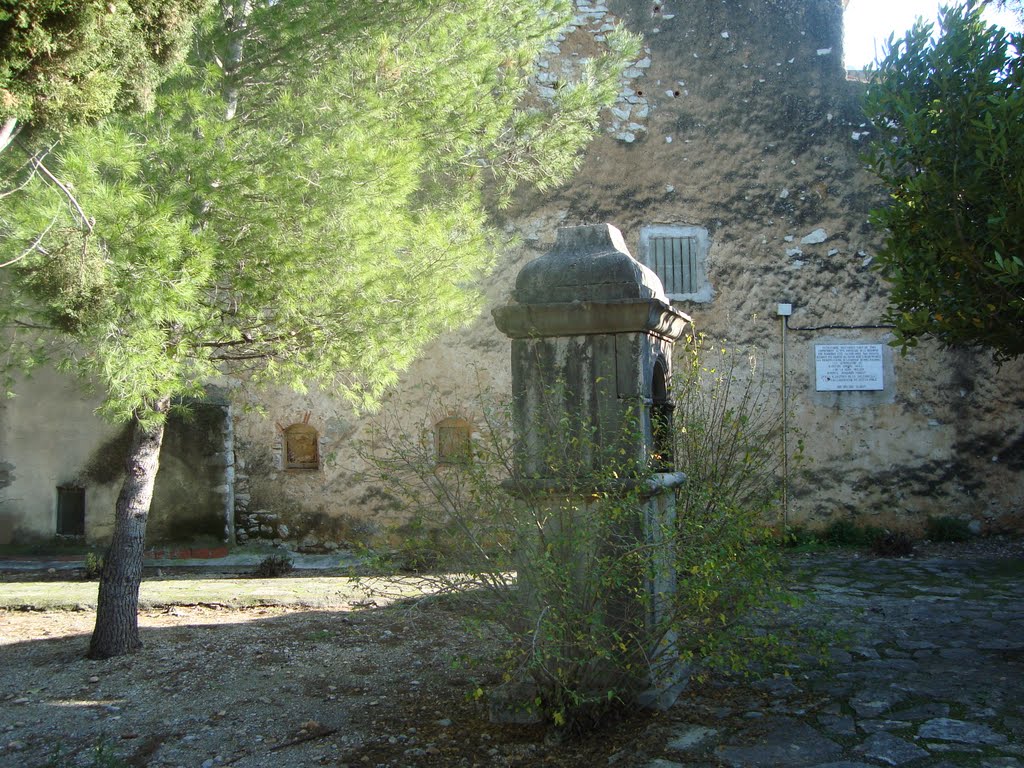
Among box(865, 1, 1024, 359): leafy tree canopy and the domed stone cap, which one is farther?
box(865, 1, 1024, 359): leafy tree canopy

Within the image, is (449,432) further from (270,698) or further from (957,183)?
(957,183)

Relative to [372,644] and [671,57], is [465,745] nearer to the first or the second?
[372,644]

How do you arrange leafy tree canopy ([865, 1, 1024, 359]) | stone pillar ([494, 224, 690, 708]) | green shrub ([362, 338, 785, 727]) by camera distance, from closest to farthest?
green shrub ([362, 338, 785, 727]), stone pillar ([494, 224, 690, 708]), leafy tree canopy ([865, 1, 1024, 359])

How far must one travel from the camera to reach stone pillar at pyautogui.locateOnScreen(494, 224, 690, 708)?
147 inches

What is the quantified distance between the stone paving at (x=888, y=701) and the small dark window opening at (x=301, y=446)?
5.22m

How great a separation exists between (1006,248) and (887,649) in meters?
2.22

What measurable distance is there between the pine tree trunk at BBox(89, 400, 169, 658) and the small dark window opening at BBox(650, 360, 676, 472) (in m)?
2.73

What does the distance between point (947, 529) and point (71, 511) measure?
8726 millimetres

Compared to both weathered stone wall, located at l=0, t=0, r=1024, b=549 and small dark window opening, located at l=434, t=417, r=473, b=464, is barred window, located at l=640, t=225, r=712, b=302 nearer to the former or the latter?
weathered stone wall, located at l=0, t=0, r=1024, b=549

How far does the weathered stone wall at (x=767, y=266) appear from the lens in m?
8.97

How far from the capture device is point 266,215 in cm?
459

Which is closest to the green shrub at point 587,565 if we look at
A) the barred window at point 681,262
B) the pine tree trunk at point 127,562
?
the pine tree trunk at point 127,562

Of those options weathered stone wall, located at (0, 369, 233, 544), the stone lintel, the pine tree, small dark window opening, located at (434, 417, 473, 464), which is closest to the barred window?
small dark window opening, located at (434, 417, 473, 464)

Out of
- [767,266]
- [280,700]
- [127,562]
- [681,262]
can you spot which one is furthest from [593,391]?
[767,266]
